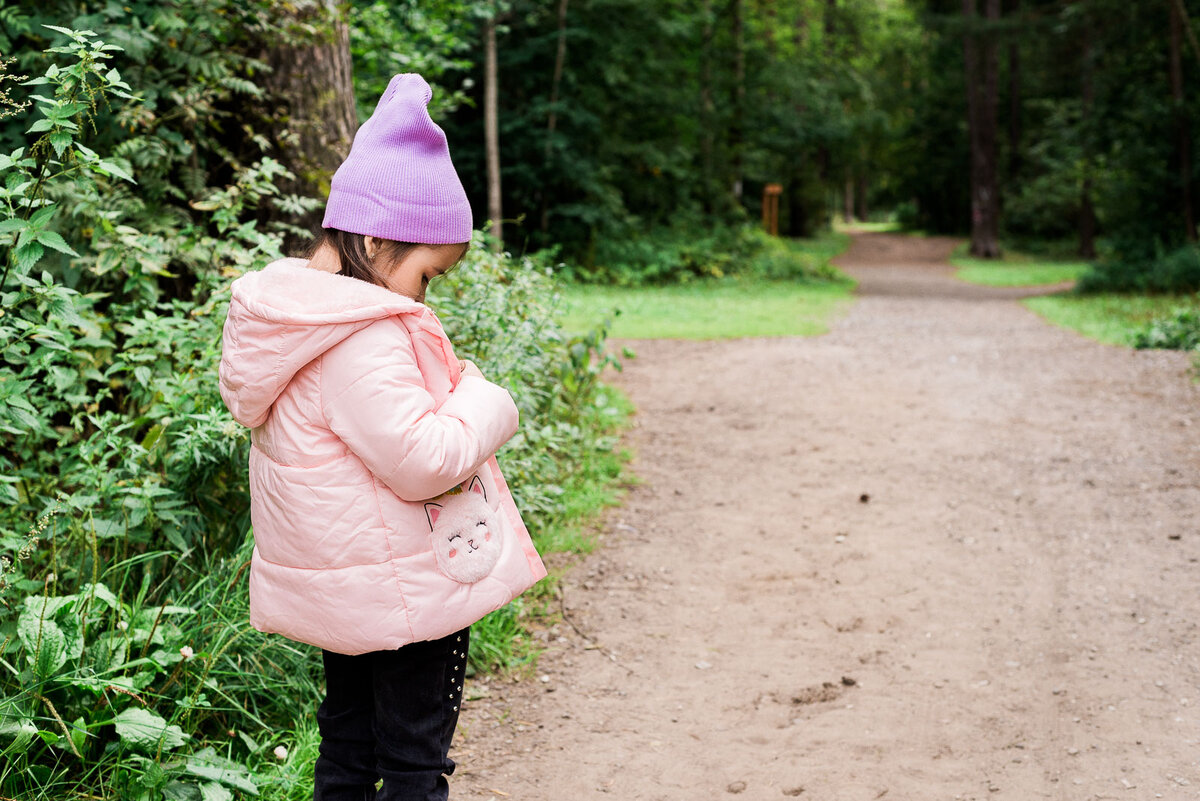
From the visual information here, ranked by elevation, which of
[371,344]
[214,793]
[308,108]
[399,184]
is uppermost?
[308,108]

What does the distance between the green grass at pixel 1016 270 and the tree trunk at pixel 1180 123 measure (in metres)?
2.45

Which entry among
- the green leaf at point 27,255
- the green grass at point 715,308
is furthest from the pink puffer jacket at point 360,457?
the green grass at point 715,308

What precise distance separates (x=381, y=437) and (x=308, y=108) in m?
3.73

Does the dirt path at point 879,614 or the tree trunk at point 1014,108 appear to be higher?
the tree trunk at point 1014,108

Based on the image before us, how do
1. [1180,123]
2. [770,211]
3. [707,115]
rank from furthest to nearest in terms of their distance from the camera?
[770,211] < [707,115] < [1180,123]

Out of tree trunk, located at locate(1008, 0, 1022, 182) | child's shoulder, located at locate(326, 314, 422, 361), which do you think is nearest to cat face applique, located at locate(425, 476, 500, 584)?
child's shoulder, located at locate(326, 314, 422, 361)

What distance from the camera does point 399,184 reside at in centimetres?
217

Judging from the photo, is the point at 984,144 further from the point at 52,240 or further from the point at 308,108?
the point at 52,240

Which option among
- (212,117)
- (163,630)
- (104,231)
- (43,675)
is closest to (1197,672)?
(163,630)

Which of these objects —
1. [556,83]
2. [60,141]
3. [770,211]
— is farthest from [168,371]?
[770,211]

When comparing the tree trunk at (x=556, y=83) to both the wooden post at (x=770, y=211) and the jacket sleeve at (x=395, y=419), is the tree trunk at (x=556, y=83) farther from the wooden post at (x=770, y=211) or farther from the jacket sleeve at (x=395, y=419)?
the jacket sleeve at (x=395, y=419)

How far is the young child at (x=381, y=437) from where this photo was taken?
82.7 inches

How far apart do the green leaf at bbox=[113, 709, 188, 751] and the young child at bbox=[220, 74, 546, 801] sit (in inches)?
23.3

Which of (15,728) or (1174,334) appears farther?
(1174,334)
